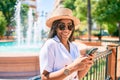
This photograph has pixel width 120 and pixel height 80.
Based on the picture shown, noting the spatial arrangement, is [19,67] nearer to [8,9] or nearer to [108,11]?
[8,9]

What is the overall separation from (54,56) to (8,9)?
1961 cm

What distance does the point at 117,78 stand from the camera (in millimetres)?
5266

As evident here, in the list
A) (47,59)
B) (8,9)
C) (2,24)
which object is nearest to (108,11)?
(8,9)

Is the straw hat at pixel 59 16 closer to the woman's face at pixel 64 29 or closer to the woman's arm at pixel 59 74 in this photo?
the woman's face at pixel 64 29

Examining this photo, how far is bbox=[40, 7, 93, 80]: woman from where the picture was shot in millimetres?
1902

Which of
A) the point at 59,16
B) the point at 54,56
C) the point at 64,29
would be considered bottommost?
the point at 54,56

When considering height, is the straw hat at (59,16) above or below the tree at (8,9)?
below

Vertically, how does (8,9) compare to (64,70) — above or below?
above

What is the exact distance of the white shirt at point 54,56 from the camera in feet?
6.50

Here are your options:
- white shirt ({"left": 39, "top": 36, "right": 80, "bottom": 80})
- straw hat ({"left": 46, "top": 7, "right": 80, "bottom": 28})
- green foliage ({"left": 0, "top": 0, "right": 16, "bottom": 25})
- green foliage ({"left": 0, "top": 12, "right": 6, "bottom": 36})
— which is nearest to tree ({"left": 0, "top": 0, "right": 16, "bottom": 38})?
green foliage ({"left": 0, "top": 0, "right": 16, "bottom": 25})

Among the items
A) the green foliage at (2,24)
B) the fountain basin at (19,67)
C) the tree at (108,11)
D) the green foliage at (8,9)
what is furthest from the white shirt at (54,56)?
the tree at (108,11)

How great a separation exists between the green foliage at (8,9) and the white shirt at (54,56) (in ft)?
58.1

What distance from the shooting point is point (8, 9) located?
21094 mm

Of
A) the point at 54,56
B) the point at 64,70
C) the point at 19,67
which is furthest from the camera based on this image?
the point at 19,67
